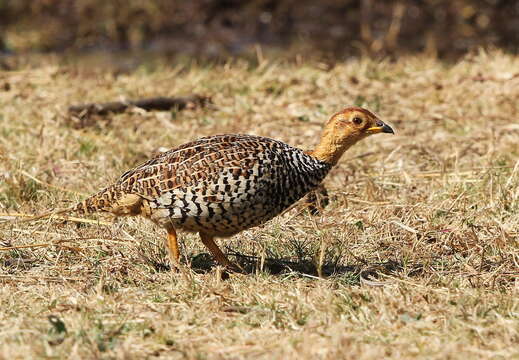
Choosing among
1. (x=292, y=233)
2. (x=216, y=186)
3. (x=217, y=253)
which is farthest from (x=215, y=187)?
(x=292, y=233)

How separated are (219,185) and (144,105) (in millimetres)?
3725

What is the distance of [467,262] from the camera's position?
209 inches

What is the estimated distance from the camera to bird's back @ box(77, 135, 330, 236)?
4.91 meters

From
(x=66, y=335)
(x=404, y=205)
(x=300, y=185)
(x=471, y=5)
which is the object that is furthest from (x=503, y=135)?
(x=471, y=5)

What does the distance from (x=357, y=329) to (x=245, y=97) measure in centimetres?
488

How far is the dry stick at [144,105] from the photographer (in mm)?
8242

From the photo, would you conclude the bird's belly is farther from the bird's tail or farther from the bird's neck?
the bird's neck

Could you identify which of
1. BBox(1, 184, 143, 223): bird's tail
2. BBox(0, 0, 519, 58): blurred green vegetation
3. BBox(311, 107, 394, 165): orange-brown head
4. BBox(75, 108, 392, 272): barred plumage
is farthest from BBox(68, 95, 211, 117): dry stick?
BBox(0, 0, 519, 58): blurred green vegetation

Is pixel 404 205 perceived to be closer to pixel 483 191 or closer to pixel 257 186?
pixel 483 191

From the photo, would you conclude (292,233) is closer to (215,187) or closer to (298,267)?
(298,267)

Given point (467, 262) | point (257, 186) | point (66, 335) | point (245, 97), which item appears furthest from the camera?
point (245, 97)

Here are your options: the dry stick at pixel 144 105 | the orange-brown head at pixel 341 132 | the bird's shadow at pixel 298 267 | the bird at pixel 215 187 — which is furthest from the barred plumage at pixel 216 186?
the dry stick at pixel 144 105

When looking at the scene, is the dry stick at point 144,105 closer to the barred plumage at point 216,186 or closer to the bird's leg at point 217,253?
the barred plumage at point 216,186

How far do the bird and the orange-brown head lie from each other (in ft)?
0.35
